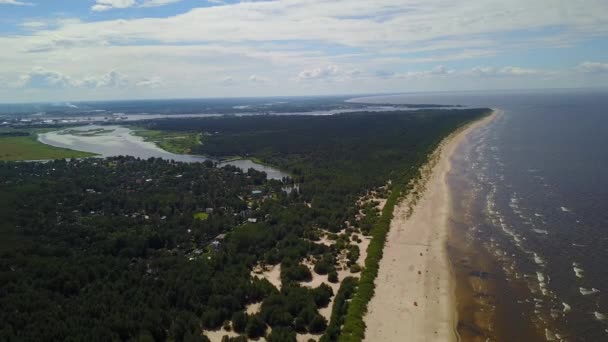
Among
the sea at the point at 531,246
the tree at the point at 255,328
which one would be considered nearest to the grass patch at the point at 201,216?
the tree at the point at 255,328

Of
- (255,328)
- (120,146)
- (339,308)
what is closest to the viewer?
(255,328)

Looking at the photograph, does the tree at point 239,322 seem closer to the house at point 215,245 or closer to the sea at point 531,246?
the house at point 215,245

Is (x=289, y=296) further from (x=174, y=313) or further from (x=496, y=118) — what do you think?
(x=496, y=118)

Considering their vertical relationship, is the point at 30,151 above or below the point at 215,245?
above

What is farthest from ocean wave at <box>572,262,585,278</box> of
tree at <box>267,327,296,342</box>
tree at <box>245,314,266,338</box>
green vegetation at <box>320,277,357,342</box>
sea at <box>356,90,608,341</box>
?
tree at <box>245,314,266,338</box>

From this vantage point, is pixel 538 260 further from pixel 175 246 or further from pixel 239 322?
pixel 175 246

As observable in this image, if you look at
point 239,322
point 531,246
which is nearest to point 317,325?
point 239,322

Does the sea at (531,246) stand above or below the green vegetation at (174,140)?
below
